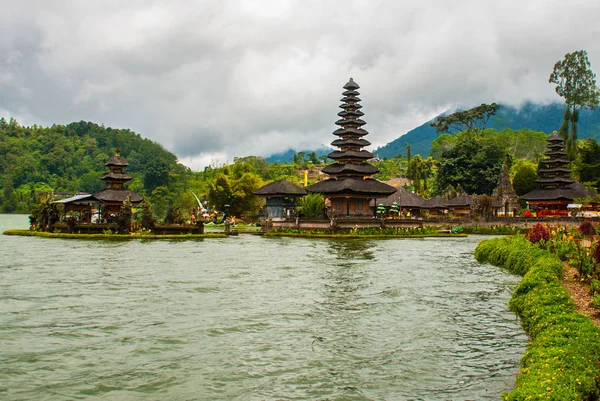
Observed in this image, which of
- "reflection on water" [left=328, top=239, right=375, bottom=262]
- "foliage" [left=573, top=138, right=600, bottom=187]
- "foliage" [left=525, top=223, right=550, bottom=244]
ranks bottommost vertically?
"reflection on water" [left=328, top=239, right=375, bottom=262]

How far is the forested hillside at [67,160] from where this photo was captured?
424 feet

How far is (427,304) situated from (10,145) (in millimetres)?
155508

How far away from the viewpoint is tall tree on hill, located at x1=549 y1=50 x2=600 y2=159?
88.9 meters

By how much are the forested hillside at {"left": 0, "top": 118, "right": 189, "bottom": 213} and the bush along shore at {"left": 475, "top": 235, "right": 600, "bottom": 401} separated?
103049 mm

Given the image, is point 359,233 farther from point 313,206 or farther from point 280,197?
point 280,197

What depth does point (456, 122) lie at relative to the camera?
4134 inches

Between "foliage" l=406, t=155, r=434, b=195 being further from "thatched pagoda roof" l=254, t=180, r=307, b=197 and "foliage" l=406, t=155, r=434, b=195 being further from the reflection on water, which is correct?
the reflection on water

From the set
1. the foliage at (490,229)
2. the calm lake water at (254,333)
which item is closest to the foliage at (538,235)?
the calm lake water at (254,333)

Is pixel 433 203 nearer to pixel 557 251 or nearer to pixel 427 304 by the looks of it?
pixel 557 251

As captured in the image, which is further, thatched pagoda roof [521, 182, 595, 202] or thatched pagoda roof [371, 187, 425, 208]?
thatched pagoda roof [521, 182, 595, 202]

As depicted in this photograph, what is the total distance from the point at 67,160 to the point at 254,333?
14489 cm

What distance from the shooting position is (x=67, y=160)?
480 feet

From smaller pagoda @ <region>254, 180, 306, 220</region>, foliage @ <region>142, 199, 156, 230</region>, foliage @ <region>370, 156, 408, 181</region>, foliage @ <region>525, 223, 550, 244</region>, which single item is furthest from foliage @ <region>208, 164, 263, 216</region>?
foliage @ <region>370, 156, 408, 181</region>

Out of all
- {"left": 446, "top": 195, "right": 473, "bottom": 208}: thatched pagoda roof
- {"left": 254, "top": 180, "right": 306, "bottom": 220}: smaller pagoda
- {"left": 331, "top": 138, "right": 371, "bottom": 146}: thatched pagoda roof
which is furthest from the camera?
{"left": 446, "top": 195, "right": 473, "bottom": 208}: thatched pagoda roof
